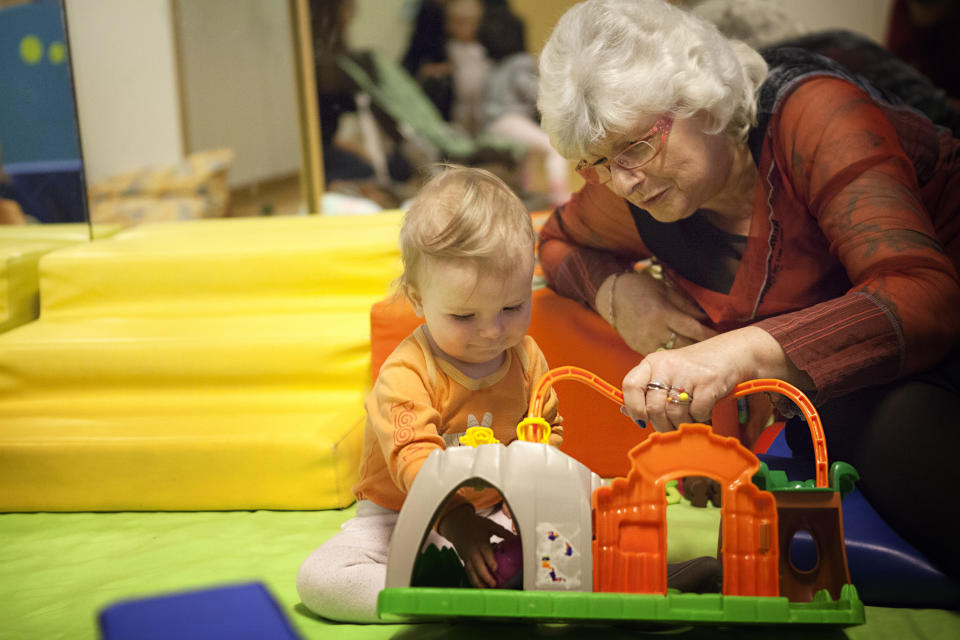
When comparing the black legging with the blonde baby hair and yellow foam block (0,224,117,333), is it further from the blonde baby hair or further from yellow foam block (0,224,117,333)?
yellow foam block (0,224,117,333)

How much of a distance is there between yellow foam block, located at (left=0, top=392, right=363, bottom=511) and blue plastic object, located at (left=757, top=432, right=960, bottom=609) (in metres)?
0.81

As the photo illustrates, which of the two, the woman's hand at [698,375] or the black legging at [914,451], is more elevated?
the woman's hand at [698,375]

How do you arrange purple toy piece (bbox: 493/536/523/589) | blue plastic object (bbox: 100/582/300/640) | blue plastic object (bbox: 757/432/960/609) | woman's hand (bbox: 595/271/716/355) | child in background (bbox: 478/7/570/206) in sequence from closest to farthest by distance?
1. blue plastic object (bbox: 100/582/300/640)
2. purple toy piece (bbox: 493/536/523/589)
3. blue plastic object (bbox: 757/432/960/609)
4. woman's hand (bbox: 595/271/716/355)
5. child in background (bbox: 478/7/570/206)

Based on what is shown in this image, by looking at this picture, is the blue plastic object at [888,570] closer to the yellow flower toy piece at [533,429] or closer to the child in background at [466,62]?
the yellow flower toy piece at [533,429]

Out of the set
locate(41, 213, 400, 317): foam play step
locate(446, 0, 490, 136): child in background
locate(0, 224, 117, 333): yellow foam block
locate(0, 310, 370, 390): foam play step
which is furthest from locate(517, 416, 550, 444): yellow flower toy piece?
locate(446, 0, 490, 136): child in background

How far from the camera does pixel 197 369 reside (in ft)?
5.57

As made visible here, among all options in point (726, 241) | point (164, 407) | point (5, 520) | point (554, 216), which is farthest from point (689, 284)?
point (5, 520)

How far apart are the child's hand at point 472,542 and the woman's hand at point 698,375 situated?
23 cm

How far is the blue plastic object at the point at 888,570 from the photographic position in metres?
1.05

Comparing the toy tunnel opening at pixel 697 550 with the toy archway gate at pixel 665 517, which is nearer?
the toy archway gate at pixel 665 517

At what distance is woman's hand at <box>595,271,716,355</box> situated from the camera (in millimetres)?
1278

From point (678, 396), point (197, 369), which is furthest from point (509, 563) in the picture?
point (197, 369)

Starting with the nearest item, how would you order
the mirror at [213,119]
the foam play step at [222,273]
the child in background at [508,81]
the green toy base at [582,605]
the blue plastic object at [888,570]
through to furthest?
the green toy base at [582,605]
the blue plastic object at [888,570]
the foam play step at [222,273]
the mirror at [213,119]
the child in background at [508,81]

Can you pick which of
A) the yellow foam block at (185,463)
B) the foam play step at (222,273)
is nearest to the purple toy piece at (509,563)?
the yellow foam block at (185,463)
